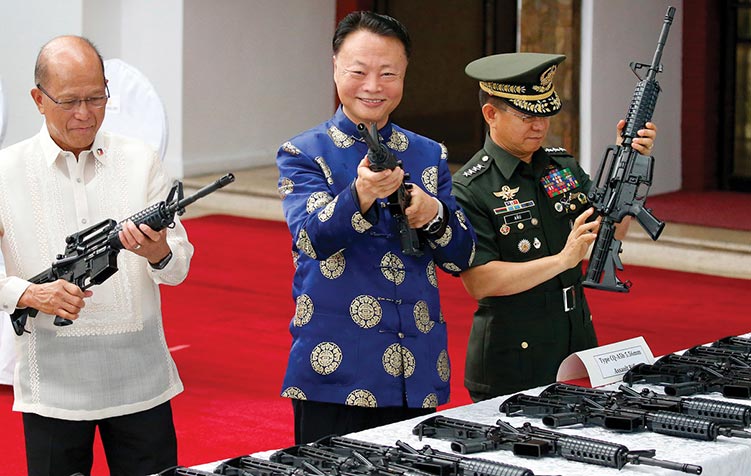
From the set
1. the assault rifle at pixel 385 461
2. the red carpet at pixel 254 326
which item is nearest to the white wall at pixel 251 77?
the red carpet at pixel 254 326

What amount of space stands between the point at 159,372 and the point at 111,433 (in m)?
0.18

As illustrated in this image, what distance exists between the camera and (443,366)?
3.50 metres

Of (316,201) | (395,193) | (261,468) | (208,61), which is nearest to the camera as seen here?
(261,468)

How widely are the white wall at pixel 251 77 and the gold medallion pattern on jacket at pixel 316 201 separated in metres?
8.09

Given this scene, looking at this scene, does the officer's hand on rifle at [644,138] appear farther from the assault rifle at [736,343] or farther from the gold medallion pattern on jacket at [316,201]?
the gold medallion pattern on jacket at [316,201]

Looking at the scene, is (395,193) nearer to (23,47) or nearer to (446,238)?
(446,238)

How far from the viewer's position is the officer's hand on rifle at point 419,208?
10.5ft

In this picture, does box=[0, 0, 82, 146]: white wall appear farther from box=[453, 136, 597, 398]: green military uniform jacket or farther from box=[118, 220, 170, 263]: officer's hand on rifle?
box=[118, 220, 170, 263]: officer's hand on rifle

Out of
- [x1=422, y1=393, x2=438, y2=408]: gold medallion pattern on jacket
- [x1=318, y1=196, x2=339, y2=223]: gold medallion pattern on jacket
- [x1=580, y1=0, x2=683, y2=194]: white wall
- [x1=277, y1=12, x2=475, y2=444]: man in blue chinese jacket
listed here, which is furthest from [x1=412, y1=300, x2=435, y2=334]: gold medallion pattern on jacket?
[x1=580, y1=0, x2=683, y2=194]: white wall

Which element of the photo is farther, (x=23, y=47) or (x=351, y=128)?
(x=23, y=47)

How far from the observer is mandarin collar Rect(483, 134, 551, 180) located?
3.83 metres

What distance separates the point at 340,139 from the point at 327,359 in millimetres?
504

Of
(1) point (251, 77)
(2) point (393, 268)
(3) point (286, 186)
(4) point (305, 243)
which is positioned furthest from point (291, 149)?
(1) point (251, 77)

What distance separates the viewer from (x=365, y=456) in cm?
287
